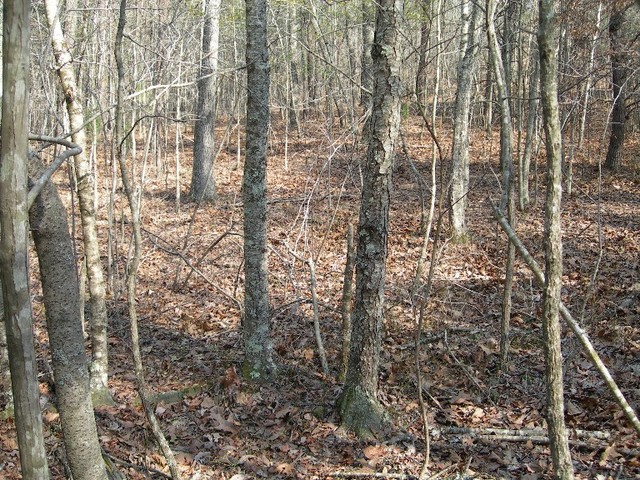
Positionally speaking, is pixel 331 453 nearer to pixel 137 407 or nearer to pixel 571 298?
pixel 137 407

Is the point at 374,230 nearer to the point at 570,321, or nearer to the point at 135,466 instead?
the point at 570,321

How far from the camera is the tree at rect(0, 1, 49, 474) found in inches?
78.6

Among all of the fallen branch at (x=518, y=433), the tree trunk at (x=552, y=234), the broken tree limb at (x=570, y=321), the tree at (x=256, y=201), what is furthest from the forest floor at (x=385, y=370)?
the tree trunk at (x=552, y=234)

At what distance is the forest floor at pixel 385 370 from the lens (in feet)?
16.1

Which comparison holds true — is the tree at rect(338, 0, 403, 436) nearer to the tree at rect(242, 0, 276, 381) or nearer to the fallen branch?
the fallen branch

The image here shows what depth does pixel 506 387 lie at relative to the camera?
6.00 m

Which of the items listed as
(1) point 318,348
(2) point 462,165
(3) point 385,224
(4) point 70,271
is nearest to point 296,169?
(2) point 462,165

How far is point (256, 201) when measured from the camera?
599cm

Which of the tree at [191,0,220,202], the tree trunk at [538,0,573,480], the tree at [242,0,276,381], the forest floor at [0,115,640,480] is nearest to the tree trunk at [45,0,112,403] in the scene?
the forest floor at [0,115,640,480]

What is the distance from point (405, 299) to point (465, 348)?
61.3 inches

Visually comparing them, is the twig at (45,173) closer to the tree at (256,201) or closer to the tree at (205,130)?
the tree at (256,201)

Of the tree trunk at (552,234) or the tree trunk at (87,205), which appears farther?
the tree trunk at (87,205)

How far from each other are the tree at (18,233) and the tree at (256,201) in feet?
12.6

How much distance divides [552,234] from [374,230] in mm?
1857
